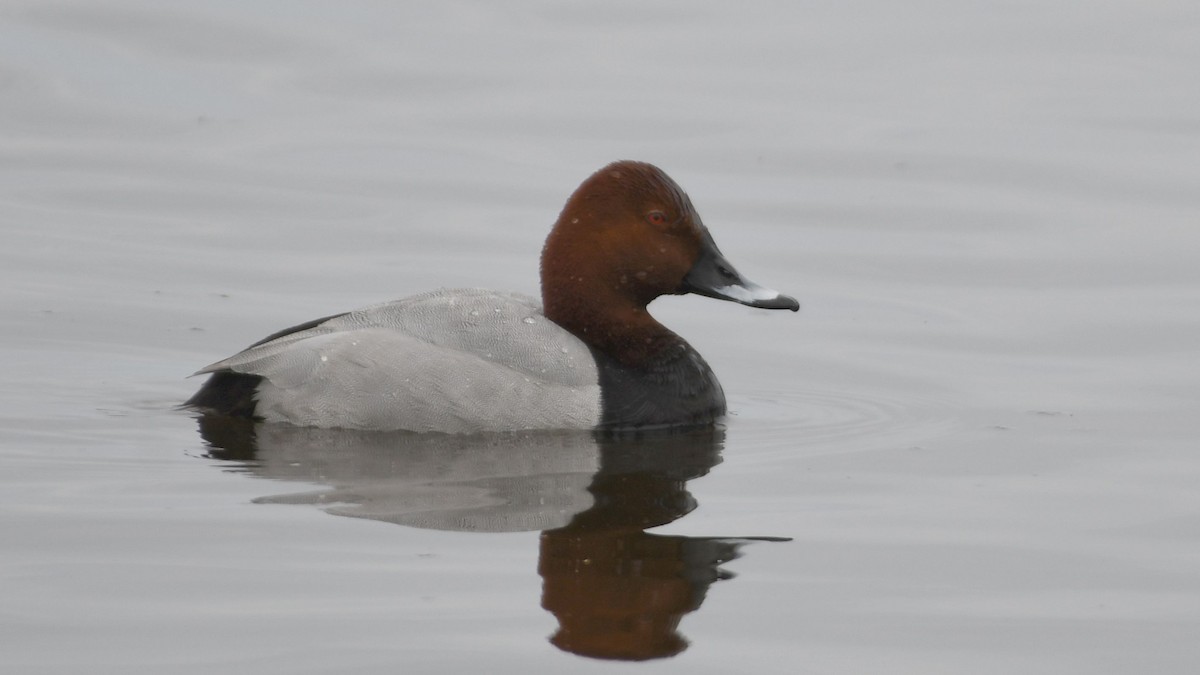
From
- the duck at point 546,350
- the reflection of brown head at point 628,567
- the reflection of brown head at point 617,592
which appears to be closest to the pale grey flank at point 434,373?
the duck at point 546,350

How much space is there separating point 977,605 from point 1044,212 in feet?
20.6

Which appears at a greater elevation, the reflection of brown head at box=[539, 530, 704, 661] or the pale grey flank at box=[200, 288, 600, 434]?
the pale grey flank at box=[200, 288, 600, 434]

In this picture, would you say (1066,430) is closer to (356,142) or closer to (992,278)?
(992,278)

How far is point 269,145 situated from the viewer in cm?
1322

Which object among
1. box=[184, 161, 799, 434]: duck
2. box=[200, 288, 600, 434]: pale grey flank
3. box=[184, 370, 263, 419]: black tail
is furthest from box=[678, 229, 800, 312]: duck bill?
box=[184, 370, 263, 419]: black tail

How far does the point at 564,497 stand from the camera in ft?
21.8

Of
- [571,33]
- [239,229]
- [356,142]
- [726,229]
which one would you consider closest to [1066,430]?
[726,229]

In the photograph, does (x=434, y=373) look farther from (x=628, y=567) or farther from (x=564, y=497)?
(x=628, y=567)

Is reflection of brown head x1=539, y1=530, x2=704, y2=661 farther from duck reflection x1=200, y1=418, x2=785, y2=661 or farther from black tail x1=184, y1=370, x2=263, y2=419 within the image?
black tail x1=184, y1=370, x2=263, y2=419

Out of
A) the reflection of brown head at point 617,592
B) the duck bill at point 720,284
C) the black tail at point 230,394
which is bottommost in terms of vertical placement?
the reflection of brown head at point 617,592

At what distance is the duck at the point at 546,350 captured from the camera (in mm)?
7590

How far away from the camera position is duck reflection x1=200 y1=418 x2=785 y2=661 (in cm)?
554

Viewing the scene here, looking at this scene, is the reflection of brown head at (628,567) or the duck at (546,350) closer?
the reflection of brown head at (628,567)

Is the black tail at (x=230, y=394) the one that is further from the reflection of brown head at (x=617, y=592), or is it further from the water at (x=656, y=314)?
the reflection of brown head at (x=617, y=592)
